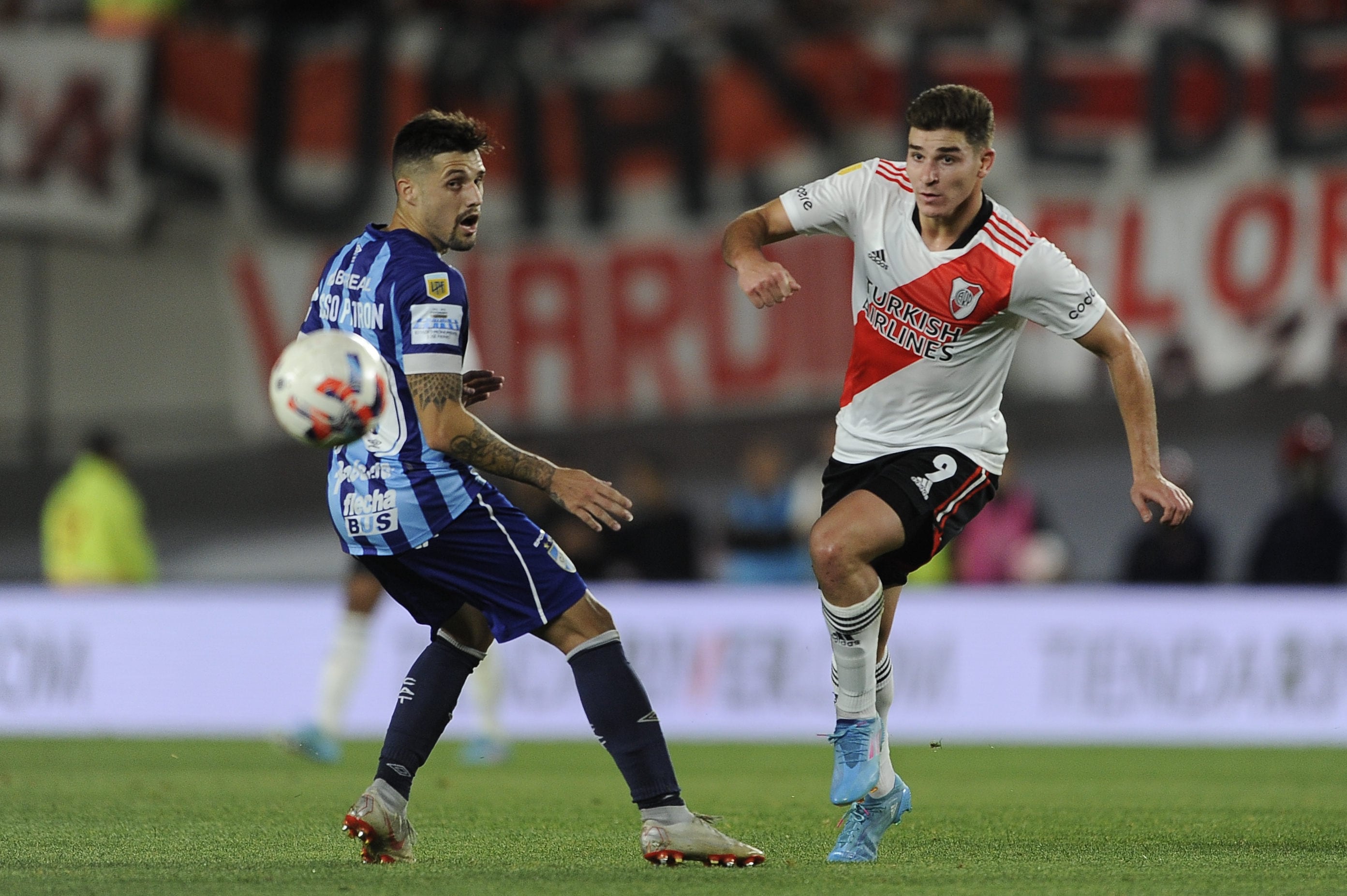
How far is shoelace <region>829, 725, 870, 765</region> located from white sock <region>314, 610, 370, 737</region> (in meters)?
4.44

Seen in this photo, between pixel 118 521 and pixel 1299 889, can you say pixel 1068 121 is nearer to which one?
pixel 118 521

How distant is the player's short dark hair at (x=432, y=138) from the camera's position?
215 inches

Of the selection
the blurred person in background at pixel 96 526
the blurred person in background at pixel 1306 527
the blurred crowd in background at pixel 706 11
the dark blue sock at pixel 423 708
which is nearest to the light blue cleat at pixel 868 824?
the dark blue sock at pixel 423 708

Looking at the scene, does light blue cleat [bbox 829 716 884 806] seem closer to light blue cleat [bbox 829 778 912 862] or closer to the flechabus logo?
light blue cleat [bbox 829 778 912 862]

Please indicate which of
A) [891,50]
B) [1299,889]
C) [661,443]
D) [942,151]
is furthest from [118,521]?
[1299,889]

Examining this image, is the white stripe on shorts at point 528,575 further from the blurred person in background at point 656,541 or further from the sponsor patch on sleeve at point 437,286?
the blurred person in background at point 656,541

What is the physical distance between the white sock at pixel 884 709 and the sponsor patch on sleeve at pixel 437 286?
1.74 metres

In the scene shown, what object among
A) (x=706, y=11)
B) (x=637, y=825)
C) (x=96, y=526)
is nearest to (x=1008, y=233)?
(x=637, y=825)

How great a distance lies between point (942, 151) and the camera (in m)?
5.64

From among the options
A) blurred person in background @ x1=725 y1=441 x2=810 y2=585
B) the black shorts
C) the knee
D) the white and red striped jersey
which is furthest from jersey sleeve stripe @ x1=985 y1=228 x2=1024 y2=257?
blurred person in background @ x1=725 y1=441 x2=810 y2=585

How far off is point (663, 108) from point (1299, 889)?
11.4 m

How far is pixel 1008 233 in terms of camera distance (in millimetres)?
5797

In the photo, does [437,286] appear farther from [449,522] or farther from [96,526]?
[96,526]

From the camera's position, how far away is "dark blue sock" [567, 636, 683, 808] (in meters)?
5.44
